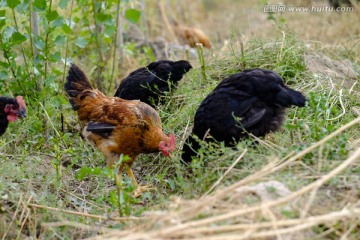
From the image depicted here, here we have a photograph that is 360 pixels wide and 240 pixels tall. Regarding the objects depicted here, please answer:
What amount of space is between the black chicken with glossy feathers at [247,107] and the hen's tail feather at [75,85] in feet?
4.82

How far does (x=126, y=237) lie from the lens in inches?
138

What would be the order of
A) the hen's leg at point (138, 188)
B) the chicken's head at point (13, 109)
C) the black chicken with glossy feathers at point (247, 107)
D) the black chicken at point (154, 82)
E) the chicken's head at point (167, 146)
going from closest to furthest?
the black chicken with glossy feathers at point (247, 107) → the chicken's head at point (13, 109) → the chicken's head at point (167, 146) → the hen's leg at point (138, 188) → the black chicken at point (154, 82)

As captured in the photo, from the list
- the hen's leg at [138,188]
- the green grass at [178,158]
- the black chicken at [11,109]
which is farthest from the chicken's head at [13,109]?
the hen's leg at [138,188]

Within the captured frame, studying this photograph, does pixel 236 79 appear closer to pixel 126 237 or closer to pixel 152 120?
pixel 152 120

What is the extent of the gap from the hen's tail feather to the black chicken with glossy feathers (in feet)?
4.82

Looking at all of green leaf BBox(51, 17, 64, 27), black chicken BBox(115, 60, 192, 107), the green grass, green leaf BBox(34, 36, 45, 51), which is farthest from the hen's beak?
black chicken BBox(115, 60, 192, 107)

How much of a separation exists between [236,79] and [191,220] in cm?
192

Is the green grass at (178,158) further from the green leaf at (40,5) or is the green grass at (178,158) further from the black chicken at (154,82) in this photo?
the green leaf at (40,5)

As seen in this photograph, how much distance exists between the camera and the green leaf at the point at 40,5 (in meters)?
5.69

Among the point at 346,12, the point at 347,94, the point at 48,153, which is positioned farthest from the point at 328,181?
the point at 346,12

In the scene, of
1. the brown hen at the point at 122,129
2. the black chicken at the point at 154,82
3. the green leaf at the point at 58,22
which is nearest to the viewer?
the brown hen at the point at 122,129

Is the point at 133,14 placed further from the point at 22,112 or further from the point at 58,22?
the point at 22,112

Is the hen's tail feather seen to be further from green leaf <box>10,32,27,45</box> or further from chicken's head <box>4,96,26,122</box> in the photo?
chicken's head <box>4,96,26,122</box>

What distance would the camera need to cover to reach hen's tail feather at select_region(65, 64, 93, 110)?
6.03 meters
